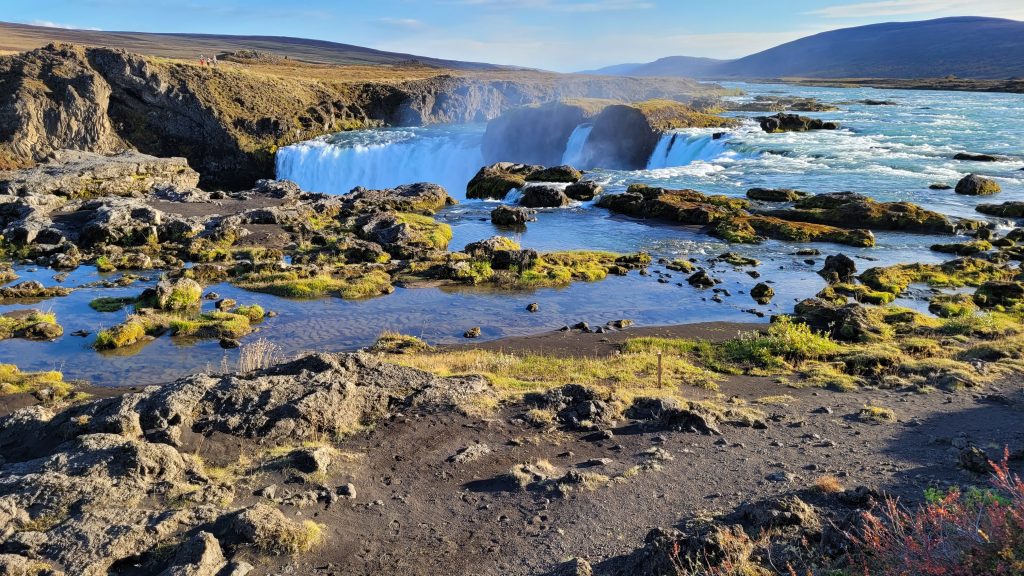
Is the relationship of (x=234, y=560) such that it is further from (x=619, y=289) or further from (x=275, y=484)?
(x=619, y=289)

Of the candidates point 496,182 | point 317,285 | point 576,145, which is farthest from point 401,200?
point 576,145

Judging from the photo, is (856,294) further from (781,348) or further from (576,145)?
(576,145)

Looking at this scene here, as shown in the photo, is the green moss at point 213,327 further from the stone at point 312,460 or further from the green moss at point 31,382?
the stone at point 312,460

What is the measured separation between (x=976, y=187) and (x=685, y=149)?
25.6m

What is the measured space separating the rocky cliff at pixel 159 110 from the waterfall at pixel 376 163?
4044 millimetres

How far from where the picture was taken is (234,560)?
9266 mm

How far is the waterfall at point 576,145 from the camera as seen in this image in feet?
245

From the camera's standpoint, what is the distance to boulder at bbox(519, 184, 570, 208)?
51.4 meters

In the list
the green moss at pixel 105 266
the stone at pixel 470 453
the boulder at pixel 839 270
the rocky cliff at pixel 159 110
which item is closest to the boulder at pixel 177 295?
the green moss at pixel 105 266

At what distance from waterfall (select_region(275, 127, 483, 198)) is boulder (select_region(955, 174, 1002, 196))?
130ft

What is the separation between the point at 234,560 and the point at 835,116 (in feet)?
338

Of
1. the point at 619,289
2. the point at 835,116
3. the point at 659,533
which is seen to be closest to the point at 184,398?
the point at 659,533

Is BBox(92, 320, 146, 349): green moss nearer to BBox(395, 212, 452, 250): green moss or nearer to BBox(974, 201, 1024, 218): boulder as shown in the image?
BBox(395, 212, 452, 250): green moss

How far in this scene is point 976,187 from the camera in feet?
159
